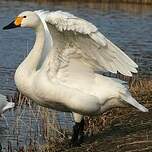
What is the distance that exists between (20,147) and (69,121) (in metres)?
2.00

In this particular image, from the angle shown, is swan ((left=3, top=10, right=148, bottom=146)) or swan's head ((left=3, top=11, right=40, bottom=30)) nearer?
swan ((left=3, top=10, right=148, bottom=146))

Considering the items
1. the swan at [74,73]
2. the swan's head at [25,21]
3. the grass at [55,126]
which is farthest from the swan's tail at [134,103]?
the swan's head at [25,21]

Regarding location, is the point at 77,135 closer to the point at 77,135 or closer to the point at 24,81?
the point at 77,135

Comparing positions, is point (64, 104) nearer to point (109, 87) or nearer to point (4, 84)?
point (109, 87)

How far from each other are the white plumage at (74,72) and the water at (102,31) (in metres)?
2.09

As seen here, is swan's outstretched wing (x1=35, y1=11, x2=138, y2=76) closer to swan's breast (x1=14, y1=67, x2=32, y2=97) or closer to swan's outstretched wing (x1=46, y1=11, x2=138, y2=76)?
swan's outstretched wing (x1=46, y1=11, x2=138, y2=76)

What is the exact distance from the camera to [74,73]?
852 cm

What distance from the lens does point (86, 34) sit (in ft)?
25.5

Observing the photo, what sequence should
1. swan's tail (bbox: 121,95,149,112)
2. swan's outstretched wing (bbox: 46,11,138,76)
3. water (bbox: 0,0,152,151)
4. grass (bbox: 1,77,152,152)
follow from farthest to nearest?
1. water (bbox: 0,0,152,151)
2. grass (bbox: 1,77,152,152)
3. swan's tail (bbox: 121,95,149,112)
4. swan's outstretched wing (bbox: 46,11,138,76)

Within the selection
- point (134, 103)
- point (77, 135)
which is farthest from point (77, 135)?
point (134, 103)

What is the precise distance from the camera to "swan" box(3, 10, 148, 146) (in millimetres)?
8055

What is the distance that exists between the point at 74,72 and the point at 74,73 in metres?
0.02

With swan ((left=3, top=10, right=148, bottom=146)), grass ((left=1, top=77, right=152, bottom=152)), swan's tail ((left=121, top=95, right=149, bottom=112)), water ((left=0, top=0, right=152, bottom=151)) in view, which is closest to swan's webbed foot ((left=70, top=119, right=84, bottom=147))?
swan ((left=3, top=10, right=148, bottom=146))

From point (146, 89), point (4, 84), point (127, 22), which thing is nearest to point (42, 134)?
point (146, 89)
